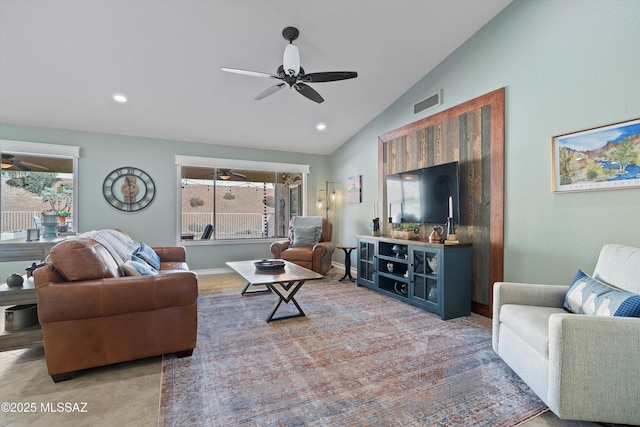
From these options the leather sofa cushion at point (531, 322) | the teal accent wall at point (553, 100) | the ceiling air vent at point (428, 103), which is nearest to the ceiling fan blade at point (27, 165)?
the ceiling air vent at point (428, 103)

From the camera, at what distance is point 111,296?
200 cm

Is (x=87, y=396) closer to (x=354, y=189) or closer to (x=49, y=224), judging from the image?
→ (x=49, y=224)

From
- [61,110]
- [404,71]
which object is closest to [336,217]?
[404,71]

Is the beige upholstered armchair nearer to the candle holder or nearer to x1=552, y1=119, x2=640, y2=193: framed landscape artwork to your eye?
the candle holder

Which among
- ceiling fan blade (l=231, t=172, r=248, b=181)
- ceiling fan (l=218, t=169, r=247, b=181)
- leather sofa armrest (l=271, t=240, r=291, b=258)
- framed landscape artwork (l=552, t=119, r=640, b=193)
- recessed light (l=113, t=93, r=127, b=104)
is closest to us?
framed landscape artwork (l=552, t=119, r=640, b=193)

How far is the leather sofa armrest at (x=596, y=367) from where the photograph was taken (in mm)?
1447

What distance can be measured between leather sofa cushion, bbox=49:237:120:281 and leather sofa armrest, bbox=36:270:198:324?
0.06 meters

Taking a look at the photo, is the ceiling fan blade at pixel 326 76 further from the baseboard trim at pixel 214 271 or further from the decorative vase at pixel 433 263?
the baseboard trim at pixel 214 271

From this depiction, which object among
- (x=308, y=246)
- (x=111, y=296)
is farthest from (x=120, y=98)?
(x=308, y=246)

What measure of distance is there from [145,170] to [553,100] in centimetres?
582

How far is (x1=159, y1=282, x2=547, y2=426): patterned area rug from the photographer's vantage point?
161 centimetres

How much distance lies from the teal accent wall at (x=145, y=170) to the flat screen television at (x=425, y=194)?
9.80 feet

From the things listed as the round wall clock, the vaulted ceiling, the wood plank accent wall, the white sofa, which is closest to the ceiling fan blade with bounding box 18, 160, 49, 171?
the vaulted ceiling

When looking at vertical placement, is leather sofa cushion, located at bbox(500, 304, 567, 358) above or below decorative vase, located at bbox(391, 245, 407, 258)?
below
